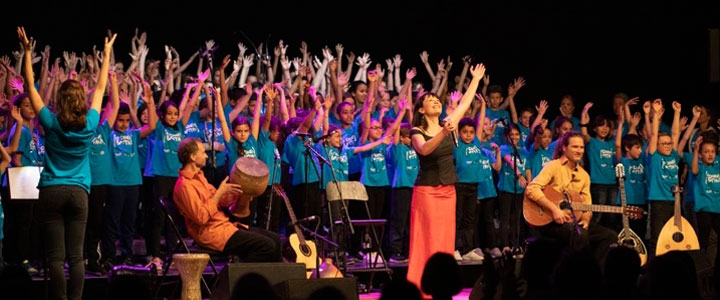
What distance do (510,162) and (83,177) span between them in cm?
570

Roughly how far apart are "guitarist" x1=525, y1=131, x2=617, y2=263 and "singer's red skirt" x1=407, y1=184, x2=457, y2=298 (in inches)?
48.4

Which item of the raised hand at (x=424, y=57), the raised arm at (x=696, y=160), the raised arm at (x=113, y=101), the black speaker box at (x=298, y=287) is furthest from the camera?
the raised hand at (x=424, y=57)

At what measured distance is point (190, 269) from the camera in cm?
708

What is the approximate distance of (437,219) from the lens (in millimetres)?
7043

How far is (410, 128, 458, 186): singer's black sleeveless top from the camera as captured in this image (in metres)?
7.05

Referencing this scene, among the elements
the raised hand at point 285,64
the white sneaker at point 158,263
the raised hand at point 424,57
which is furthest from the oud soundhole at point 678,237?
the white sneaker at point 158,263

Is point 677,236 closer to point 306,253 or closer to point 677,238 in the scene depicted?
point 677,238

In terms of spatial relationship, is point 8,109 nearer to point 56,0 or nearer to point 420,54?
point 56,0

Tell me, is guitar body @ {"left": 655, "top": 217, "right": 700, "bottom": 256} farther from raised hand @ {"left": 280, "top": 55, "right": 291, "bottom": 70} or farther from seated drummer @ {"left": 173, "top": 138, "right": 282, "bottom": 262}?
raised hand @ {"left": 280, "top": 55, "right": 291, "bottom": 70}

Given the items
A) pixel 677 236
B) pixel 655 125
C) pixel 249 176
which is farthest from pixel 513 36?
pixel 249 176

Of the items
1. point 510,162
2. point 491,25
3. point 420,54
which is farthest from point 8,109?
point 491,25

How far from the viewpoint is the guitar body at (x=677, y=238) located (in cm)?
958

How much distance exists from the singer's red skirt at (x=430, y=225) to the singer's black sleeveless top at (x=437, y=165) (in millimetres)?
45

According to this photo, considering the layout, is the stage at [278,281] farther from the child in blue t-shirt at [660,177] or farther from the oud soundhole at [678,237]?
the child in blue t-shirt at [660,177]
